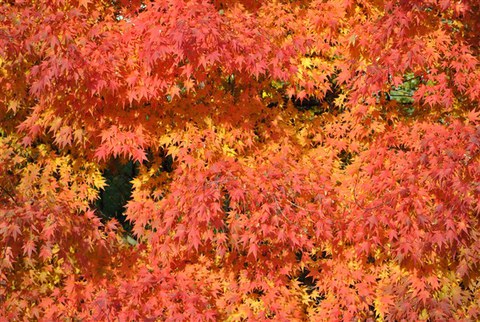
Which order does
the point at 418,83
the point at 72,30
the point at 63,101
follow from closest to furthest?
the point at 72,30 < the point at 63,101 < the point at 418,83

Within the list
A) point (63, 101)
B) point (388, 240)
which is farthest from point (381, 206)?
point (63, 101)

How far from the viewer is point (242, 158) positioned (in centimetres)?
516

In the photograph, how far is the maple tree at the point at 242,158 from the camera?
4699 mm

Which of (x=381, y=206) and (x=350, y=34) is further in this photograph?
(x=350, y=34)

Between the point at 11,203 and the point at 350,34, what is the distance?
3.28 metres

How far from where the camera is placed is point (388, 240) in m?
5.10

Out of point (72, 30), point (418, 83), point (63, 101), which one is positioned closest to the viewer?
point (72, 30)

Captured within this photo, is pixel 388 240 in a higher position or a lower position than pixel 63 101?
lower

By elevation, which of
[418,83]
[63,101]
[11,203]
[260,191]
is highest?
[418,83]

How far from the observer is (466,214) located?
4750 mm

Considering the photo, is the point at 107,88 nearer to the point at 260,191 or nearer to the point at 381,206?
the point at 260,191

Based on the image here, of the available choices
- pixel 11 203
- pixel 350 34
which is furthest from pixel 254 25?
pixel 11 203

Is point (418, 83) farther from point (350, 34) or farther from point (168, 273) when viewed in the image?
point (168, 273)

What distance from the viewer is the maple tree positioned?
4699 millimetres
